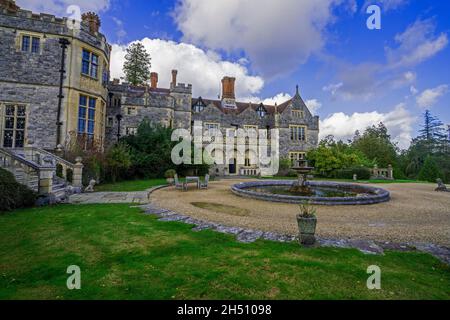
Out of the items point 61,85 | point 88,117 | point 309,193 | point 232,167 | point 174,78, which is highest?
point 174,78

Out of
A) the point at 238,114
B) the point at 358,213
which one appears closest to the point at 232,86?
the point at 238,114

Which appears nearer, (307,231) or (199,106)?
(307,231)

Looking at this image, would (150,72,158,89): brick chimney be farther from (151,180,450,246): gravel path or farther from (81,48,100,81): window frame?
(151,180,450,246): gravel path

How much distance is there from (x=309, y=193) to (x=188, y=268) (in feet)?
33.1

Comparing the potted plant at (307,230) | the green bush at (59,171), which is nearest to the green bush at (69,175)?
the green bush at (59,171)

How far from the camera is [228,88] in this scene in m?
33.3

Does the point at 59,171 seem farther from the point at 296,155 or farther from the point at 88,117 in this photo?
the point at 296,155

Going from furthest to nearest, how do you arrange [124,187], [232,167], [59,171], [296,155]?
[296,155]
[232,167]
[124,187]
[59,171]

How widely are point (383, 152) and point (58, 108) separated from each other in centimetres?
4582

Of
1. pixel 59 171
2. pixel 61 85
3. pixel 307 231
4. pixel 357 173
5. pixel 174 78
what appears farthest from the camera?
pixel 174 78

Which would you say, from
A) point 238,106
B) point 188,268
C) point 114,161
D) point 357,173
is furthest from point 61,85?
point 357,173

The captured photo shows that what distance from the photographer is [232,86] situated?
33469mm
